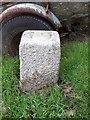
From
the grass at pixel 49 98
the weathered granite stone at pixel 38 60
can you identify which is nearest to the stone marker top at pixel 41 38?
the weathered granite stone at pixel 38 60

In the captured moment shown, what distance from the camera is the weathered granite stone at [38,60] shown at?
4309 mm

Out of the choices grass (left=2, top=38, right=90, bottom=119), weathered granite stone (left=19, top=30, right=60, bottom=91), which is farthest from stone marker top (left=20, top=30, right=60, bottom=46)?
grass (left=2, top=38, right=90, bottom=119)

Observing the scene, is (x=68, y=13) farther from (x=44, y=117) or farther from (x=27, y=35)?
(x=44, y=117)

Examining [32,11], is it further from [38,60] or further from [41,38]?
[38,60]

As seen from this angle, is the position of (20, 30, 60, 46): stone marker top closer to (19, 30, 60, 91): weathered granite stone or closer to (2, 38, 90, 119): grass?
(19, 30, 60, 91): weathered granite stone

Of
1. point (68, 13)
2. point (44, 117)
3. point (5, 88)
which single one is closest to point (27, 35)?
point (5, 88)

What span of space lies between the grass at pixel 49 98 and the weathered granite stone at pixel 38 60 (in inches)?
5.9

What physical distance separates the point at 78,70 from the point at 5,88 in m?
1.08

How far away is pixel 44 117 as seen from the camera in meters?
4.15

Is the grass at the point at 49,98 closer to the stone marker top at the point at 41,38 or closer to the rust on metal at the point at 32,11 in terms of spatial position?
the stone marker top at the point at 41,38

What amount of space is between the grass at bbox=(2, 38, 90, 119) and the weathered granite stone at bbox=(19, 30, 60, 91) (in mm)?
149

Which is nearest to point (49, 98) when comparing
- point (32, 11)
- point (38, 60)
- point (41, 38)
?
point (38, 60)

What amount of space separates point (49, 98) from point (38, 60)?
51cm

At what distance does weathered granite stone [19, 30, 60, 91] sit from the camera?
14.1ft
